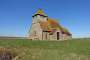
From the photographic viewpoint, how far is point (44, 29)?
48.0 meters

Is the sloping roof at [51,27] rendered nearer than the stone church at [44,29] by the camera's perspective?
No

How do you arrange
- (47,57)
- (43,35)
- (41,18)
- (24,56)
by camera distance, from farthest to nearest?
(41,18), (43,35), (24,56), (47,57)

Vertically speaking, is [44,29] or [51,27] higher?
[51,27]

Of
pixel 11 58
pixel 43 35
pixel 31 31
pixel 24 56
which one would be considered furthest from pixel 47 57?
pixel 31 31

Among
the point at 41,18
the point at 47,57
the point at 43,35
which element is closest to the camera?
the point at 47,57

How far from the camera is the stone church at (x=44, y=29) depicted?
4803cm

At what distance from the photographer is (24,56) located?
14.2 m

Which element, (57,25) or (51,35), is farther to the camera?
(57,25)

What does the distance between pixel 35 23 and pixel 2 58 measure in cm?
3577

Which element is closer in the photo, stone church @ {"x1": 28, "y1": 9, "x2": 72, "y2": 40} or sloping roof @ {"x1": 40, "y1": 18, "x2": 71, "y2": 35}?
stone church @ {"x1": 28, "y1": 9, "x2": 72, "y2": 40}

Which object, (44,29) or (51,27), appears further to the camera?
(51,27)

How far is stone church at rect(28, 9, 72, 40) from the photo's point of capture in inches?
1891

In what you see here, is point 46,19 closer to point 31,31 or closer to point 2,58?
point 31,31

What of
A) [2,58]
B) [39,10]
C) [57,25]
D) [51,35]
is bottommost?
[2,58]
